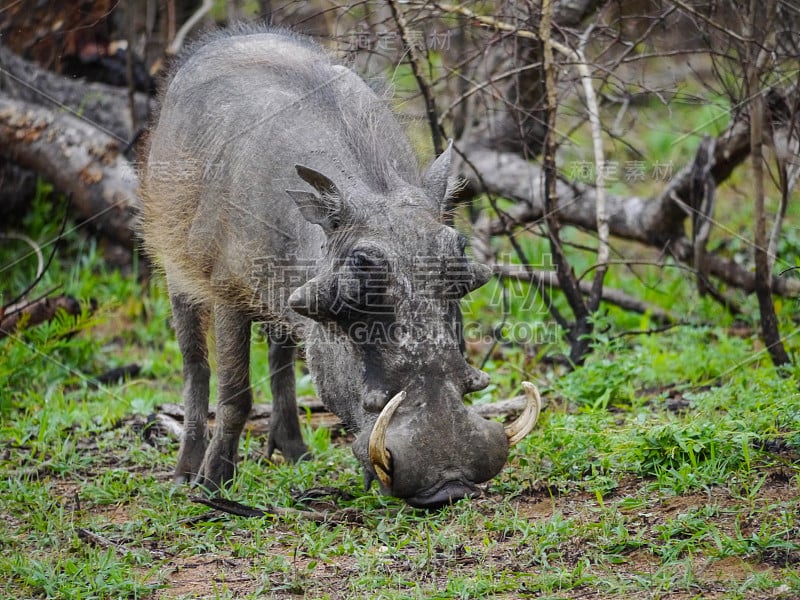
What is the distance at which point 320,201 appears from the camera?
3.71 m

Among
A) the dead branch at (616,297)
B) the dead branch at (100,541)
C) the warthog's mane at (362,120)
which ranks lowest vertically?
the dead branch at (100,541)

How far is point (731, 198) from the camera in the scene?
8.98 metres

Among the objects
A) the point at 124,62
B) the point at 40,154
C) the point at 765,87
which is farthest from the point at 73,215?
the point at 765,87

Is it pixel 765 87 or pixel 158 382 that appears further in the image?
pixel 158 382

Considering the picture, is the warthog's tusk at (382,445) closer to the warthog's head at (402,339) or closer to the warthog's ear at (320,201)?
the warthog's head at (402,339)

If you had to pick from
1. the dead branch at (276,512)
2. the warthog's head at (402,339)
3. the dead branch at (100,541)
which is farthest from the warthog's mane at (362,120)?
the dead branch at (100,541)

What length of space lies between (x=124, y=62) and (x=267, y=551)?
599cm

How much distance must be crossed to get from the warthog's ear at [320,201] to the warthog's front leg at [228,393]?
2.86 ft

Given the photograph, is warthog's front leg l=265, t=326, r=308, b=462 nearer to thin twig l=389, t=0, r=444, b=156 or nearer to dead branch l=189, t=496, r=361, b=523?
dead branch l=189, t=496, r=361, b=523

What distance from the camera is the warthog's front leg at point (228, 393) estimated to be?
14.6ft

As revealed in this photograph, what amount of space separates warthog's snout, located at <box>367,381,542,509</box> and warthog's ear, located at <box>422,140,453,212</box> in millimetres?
854

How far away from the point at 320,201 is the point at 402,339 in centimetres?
61

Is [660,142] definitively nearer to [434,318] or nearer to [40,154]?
[40,154]

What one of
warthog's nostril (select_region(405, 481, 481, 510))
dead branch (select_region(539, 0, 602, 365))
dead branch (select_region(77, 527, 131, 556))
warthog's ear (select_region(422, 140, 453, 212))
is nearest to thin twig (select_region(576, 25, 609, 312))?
Result: dead branch (select_region(539, 0, 602, 365))
